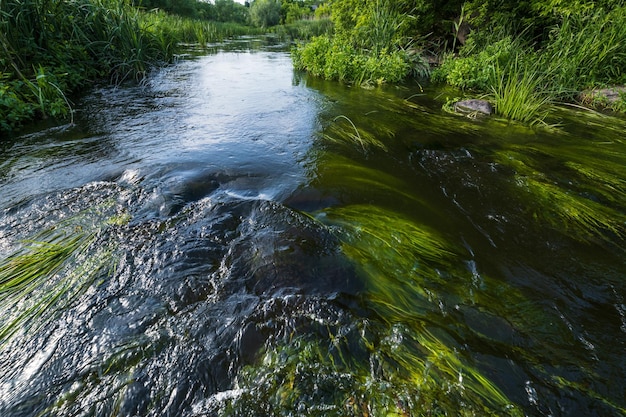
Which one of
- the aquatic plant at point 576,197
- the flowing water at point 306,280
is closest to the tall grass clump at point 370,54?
the flowing water at point 306,280

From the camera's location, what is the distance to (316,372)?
1.53 meters

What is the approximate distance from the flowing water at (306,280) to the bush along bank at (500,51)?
3.00m

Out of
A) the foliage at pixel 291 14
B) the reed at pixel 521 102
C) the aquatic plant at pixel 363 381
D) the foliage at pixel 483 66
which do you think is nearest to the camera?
the aquatic plant at pixel 363 381

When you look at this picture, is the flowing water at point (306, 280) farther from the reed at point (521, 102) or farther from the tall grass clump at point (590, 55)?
the tall grass clump at point (590, 55)

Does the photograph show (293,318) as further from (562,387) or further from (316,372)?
(562,387)

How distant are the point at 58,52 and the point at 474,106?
8.19 meters

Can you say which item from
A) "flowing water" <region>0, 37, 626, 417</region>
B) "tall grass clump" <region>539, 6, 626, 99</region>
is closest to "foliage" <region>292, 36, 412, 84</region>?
"tall grass clump" <region>539, 6, 626, 99</region>

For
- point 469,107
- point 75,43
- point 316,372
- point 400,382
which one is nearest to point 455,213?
point 400,382

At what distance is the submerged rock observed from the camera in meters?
5.94

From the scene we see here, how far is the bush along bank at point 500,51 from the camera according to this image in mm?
6492

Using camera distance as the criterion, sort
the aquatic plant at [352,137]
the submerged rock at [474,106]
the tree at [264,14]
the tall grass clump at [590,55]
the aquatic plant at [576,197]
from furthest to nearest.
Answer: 1. the tree at [264,14]
2. the tall grass clump at [590,55]
3. the submerged rock at [474,106]
4. the aquatic plant at [352,137]
5. the aquatic plant at [576,197]

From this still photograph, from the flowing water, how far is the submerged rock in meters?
1.99

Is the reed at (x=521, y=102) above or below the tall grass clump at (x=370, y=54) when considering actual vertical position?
below

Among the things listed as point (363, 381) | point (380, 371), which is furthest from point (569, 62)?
point (363, 381)
